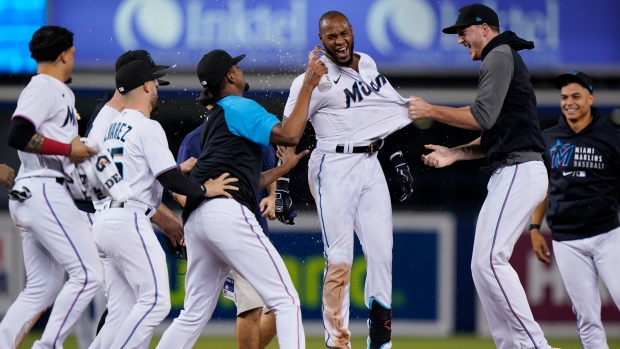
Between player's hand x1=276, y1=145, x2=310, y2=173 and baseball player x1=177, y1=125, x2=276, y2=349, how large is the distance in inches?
8.6

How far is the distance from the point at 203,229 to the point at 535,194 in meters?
2.11

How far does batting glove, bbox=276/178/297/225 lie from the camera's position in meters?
6.51

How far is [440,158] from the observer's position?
6.16 m

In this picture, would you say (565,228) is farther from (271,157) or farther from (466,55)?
(466,55)

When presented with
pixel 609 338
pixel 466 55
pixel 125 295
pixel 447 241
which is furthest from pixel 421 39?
pixel 125 295

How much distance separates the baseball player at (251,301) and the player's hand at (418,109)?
1132 mm

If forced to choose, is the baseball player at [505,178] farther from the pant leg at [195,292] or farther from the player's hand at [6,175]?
the player's hand at [6,175]

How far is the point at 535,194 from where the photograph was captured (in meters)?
5.89

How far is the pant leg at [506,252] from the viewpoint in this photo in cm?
574

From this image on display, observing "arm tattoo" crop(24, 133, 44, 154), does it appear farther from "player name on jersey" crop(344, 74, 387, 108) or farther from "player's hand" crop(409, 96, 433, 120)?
"player's hand" crop(409, 96, 433, 120)

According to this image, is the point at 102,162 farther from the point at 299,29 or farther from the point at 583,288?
the point at 299,29

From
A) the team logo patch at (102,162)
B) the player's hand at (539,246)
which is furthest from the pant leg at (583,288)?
the team logo patch at (102,162)

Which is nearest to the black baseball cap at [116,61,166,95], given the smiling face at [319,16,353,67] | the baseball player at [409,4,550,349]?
the smiling face at [319,16,353,67]

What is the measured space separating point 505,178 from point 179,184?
81.3 inches
